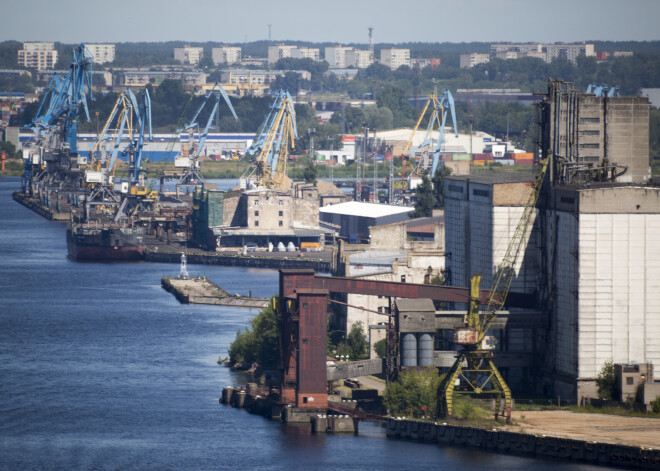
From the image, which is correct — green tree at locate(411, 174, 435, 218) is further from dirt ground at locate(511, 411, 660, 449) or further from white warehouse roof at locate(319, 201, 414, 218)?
Answer: dirt ground at locate(511, 411, 660, 449)

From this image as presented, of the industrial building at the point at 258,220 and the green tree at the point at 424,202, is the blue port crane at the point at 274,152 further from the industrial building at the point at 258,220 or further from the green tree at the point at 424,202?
the green tree at the point at 424,202

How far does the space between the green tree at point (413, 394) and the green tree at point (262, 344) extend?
6477mm

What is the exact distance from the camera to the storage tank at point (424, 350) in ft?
130

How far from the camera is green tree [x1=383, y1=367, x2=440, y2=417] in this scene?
38625mm

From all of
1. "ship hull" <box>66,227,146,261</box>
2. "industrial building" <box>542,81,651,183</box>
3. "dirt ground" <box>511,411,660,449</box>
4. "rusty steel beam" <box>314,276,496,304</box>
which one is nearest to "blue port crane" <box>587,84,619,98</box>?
"industrial building" <box>542,81,651,183</box>

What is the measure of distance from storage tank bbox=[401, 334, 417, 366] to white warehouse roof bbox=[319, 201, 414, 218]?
4677 centimetres

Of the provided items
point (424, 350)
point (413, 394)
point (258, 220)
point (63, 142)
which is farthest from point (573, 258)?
point (63, 142)

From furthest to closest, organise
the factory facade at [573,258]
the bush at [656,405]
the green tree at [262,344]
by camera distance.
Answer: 1. the green tree at [262,344]
2. the factory facade at [573,258]
3. the bush at [656,405]

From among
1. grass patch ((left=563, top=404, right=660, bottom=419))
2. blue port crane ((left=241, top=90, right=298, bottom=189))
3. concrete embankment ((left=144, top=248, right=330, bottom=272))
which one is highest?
blue port crane ((left=241, top=90, right=298, bottom=189))

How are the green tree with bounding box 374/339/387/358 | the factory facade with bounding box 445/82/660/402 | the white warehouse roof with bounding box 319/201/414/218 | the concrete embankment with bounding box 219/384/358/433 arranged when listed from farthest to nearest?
1. the white warehouse roof with bounding box 319/201/414/218
2. the green tree with bounding box 374/339/387/358
3. the factory facade with bounding box 445/82/660/402
4. the concrete embankment with bounding box 219/384/358/433

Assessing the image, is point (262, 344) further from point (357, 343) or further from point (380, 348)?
point (380, 348)

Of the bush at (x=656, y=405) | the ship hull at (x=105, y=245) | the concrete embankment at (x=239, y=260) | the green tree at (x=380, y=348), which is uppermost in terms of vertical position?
the ship hull at (x=105, y=245)

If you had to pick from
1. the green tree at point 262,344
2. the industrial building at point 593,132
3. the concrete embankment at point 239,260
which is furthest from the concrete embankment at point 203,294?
the industrial building at point 593,132

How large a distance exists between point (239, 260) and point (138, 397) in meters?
37.3
